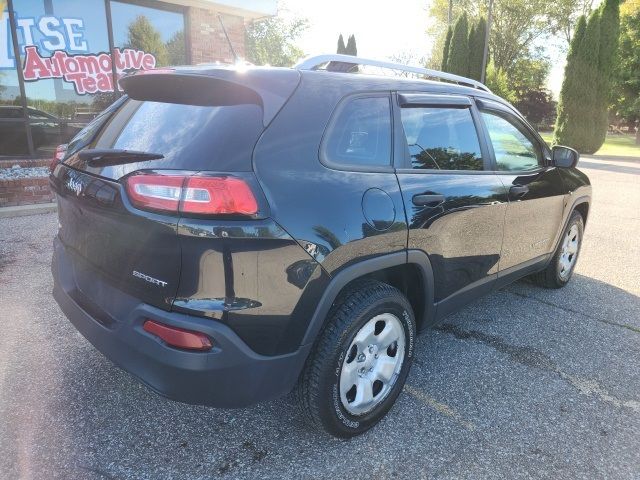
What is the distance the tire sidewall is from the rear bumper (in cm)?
18

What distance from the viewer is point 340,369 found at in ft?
7.22

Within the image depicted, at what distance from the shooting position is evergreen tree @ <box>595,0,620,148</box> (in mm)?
17688

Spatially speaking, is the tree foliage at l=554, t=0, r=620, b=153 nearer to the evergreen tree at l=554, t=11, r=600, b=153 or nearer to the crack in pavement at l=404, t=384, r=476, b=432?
the evergreen tree at l=554, t=11, r=600, b=153

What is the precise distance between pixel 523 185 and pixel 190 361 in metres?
2.63

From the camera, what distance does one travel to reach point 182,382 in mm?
1862

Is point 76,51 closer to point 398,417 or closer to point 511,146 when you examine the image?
point 511,146

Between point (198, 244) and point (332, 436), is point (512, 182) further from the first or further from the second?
point (198, 244)

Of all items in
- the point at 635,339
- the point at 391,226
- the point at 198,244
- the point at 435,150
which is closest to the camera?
the point at 198,244

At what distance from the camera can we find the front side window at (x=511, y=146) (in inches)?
128

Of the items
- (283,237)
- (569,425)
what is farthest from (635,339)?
(283,237)

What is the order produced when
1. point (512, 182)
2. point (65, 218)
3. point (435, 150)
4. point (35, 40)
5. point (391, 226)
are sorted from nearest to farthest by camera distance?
1. point (391, 226)
2. point (65, 218)
3. point (435, 150)
4. point (512, 182)
5. point (35, 40)

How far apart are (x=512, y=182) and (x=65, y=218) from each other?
9.08 feet

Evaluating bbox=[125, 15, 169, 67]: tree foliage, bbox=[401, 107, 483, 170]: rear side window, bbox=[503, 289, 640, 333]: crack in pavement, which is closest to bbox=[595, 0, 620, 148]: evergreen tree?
bbox=[125, 15, 169, 67]: tree foliage

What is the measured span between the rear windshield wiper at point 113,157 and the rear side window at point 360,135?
0.74 m
